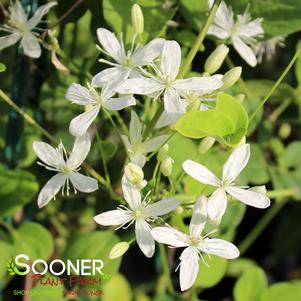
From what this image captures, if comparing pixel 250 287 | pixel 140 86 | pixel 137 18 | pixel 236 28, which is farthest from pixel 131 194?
pixel 250 287

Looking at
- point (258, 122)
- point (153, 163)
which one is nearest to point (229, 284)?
point (258, 122)

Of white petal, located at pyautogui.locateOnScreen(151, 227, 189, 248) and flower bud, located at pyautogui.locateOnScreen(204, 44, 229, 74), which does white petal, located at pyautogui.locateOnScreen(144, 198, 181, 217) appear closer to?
white petal, located at pyautogui.locateOnScreen(151, 227, 189, 248)

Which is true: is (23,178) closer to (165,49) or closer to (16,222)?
(16,222)

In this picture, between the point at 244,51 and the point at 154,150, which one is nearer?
the point at 154,150

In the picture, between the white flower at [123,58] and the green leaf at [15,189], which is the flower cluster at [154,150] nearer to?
the white flower at [123,58]

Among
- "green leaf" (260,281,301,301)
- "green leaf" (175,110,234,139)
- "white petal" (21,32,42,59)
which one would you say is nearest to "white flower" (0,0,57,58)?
"white petal" (21,32,42,59)

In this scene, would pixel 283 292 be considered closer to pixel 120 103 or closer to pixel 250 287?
pixel 250 287

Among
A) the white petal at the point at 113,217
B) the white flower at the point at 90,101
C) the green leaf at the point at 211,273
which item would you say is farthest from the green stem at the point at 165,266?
the white flower at the point at 90,101
